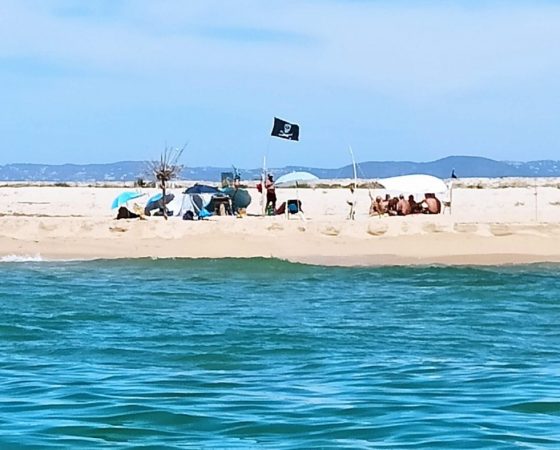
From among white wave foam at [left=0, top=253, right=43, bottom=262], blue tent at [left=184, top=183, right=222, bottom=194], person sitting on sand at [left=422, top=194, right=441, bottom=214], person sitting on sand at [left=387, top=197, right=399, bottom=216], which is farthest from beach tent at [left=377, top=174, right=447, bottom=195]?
white wave foam at [left=0, top=253, right=43, bottom=262]

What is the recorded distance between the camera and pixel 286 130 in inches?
1152

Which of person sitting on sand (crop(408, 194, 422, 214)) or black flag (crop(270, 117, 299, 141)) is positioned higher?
black flag (crop(270, 117, 299, 141))

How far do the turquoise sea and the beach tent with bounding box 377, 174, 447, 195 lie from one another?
8660 mm

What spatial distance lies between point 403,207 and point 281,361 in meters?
16.2

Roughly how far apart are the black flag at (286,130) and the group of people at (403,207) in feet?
10.1

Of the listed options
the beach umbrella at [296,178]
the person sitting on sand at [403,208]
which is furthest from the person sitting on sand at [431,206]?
the beach umbrella at [296,178]

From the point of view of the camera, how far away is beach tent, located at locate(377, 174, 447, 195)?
28.6m

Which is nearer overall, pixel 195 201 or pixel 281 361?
pixel 281 361

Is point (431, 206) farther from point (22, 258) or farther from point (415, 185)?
point (22, 258)

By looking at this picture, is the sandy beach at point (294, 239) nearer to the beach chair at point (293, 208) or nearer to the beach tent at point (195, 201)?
the beach chair at point (293, 208)

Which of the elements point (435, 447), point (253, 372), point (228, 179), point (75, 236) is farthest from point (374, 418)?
point (228, 179)

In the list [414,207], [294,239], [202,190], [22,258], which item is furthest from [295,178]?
[22,258]

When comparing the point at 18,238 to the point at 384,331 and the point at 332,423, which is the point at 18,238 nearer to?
the point at 384,331

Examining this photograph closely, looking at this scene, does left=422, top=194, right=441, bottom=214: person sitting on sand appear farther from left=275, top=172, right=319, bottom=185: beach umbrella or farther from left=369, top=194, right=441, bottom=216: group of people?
left=275, top=172, right=319, bottom=185: beach umbrella
